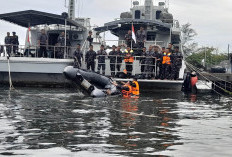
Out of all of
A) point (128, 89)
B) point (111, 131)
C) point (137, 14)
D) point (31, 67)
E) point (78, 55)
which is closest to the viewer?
point (111, 131)

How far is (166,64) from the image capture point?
2238cm

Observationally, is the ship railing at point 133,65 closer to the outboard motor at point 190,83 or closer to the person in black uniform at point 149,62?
the person in black uniform at point 149,62

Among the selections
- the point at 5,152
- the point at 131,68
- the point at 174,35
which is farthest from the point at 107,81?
the point at 5,152

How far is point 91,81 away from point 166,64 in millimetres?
4720

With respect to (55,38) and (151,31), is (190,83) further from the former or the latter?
(55,38)

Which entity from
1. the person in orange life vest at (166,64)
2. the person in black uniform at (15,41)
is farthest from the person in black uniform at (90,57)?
the person in black uniform at (15,41)

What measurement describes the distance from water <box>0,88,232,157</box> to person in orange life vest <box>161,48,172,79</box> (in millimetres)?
7990

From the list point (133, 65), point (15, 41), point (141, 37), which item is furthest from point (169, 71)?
point (15, 41)

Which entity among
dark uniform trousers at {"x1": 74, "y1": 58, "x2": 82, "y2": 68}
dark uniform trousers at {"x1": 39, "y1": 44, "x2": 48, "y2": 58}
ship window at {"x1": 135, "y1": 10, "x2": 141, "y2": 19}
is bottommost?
dark uniform trousers at {"x1": 74, "y1": 58, "x2": 82, "y2": 68}

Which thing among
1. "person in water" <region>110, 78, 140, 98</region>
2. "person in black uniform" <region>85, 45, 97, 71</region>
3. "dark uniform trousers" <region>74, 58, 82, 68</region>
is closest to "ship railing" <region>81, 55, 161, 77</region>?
"person in black uniform" <region>85, 45, 97, 71</region>

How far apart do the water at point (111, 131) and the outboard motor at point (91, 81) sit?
13.4ft

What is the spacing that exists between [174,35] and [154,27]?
5.71ft

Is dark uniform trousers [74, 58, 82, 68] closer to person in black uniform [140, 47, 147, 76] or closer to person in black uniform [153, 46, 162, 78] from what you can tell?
person in black uniform [140, 47, 147, 76]

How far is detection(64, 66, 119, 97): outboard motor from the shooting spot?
1870cm
